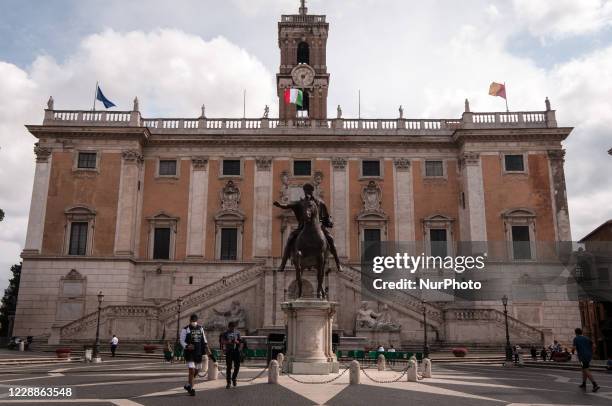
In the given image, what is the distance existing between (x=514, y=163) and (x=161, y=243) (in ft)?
85.5

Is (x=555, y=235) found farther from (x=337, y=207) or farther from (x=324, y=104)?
(x=324, y=104)

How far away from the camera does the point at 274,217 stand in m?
40.3

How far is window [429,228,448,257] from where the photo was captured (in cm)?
3997

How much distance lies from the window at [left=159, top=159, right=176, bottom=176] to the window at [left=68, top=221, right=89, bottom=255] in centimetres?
652

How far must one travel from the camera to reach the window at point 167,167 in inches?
1644

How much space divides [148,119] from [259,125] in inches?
333

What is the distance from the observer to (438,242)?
4031 centimetres

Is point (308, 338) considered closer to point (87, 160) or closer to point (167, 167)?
point (167, 167)

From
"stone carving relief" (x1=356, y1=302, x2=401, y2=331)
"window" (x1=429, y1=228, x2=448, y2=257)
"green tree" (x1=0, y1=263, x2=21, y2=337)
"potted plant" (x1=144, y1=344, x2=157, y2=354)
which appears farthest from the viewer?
"green tree" (x1=0, y1=263, x2=21, y2=337)

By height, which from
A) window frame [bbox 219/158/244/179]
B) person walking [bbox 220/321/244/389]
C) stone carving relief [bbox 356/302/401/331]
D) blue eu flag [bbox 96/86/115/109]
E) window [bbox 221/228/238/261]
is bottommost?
person walking [bbox 220/321/244/389]

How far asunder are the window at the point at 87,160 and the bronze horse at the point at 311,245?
29.5 m

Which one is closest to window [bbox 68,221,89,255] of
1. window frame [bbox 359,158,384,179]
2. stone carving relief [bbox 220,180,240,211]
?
stone carving relief [bbox 220,180,240,211]

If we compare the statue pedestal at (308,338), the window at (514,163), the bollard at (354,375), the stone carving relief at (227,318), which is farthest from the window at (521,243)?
the bollard at (354,375)

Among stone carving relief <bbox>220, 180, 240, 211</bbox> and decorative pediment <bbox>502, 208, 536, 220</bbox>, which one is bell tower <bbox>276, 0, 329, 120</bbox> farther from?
decorative pediment <bbox>502, 208, 536, 220</bbox>
